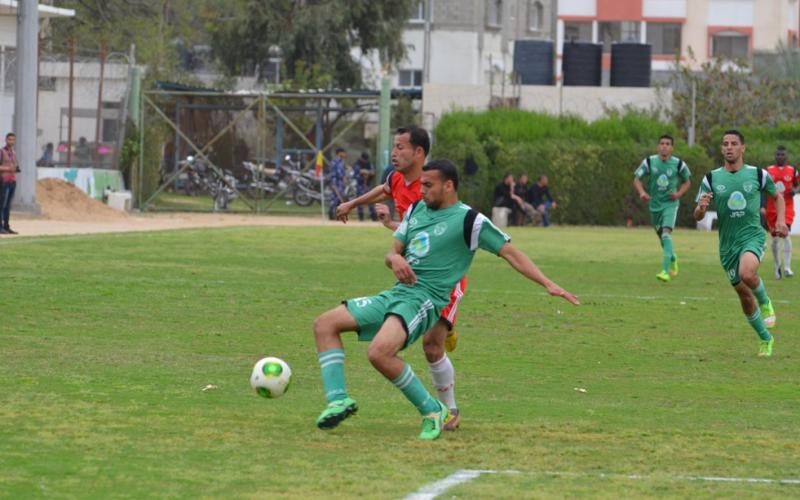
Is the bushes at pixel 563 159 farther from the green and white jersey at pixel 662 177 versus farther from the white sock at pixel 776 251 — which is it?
the green and white jersey at pixel 662 177

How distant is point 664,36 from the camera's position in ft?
315

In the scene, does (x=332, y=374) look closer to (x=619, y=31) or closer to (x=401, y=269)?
(x=401, y=269)

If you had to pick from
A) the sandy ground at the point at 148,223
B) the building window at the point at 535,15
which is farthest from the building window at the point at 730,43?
the sandy ground at the point at 148,223

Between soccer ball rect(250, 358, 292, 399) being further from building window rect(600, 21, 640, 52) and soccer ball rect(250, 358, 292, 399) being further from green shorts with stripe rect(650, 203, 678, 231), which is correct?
building window rect(600, 21, 640, 52)

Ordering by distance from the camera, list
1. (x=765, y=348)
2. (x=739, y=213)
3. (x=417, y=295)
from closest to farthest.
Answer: (x=417, y=295) < (x=765, y=348) < (x=739, y=213)

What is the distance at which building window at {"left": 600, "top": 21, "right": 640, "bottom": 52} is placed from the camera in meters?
96.0

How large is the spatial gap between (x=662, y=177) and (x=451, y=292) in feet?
48.6

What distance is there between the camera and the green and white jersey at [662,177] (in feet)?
78.9

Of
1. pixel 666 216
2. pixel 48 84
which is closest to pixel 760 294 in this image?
pixel 666 216

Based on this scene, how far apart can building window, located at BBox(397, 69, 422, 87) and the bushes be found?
36927 mm

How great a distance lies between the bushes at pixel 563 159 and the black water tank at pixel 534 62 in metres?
8.04

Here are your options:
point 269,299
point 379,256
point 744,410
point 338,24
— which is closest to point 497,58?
point 338,24

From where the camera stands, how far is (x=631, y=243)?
1406 inches

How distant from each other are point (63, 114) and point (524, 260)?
34422 millimetres
